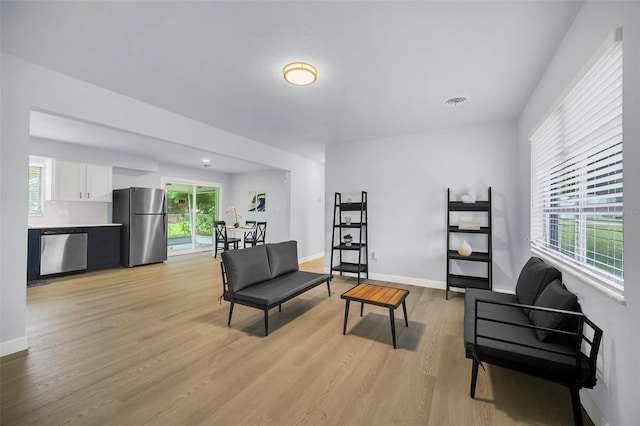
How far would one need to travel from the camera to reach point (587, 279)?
1.73 m

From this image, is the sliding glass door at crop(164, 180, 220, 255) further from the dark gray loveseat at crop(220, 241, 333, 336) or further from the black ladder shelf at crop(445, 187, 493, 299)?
the black ladder shelf at crop(445, 187, 493, 299)

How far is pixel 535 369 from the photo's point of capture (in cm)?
160

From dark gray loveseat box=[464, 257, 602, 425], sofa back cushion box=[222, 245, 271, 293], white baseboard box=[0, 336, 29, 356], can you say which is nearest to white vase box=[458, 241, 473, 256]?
dark gray loveseat box=[464, 257, 602, 425]

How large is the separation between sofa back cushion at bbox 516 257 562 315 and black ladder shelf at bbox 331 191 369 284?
2434 millimetres

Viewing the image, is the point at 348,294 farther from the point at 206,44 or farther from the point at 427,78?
the point at 206,44

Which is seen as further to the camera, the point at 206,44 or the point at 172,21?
the point at 206,44

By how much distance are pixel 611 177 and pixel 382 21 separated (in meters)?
1.70

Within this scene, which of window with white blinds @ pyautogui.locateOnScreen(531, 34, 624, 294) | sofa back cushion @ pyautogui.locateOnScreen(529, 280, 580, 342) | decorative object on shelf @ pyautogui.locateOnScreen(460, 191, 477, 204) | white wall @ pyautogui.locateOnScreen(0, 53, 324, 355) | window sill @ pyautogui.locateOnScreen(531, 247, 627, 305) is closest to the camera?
window sill @ pyautogui.locateOnScreen(531, 247, 627, 305)

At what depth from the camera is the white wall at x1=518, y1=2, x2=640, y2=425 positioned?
1.26 meters

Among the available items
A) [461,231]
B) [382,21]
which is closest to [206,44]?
[382,21]

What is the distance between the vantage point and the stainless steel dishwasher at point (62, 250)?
4.84m

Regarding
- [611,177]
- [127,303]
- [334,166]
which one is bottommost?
[127,303]

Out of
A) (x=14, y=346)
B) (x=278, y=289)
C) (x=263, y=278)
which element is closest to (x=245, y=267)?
(x=263, y=278)

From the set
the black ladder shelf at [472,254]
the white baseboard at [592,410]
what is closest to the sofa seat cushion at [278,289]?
the black ladder shelf at [472,254]
